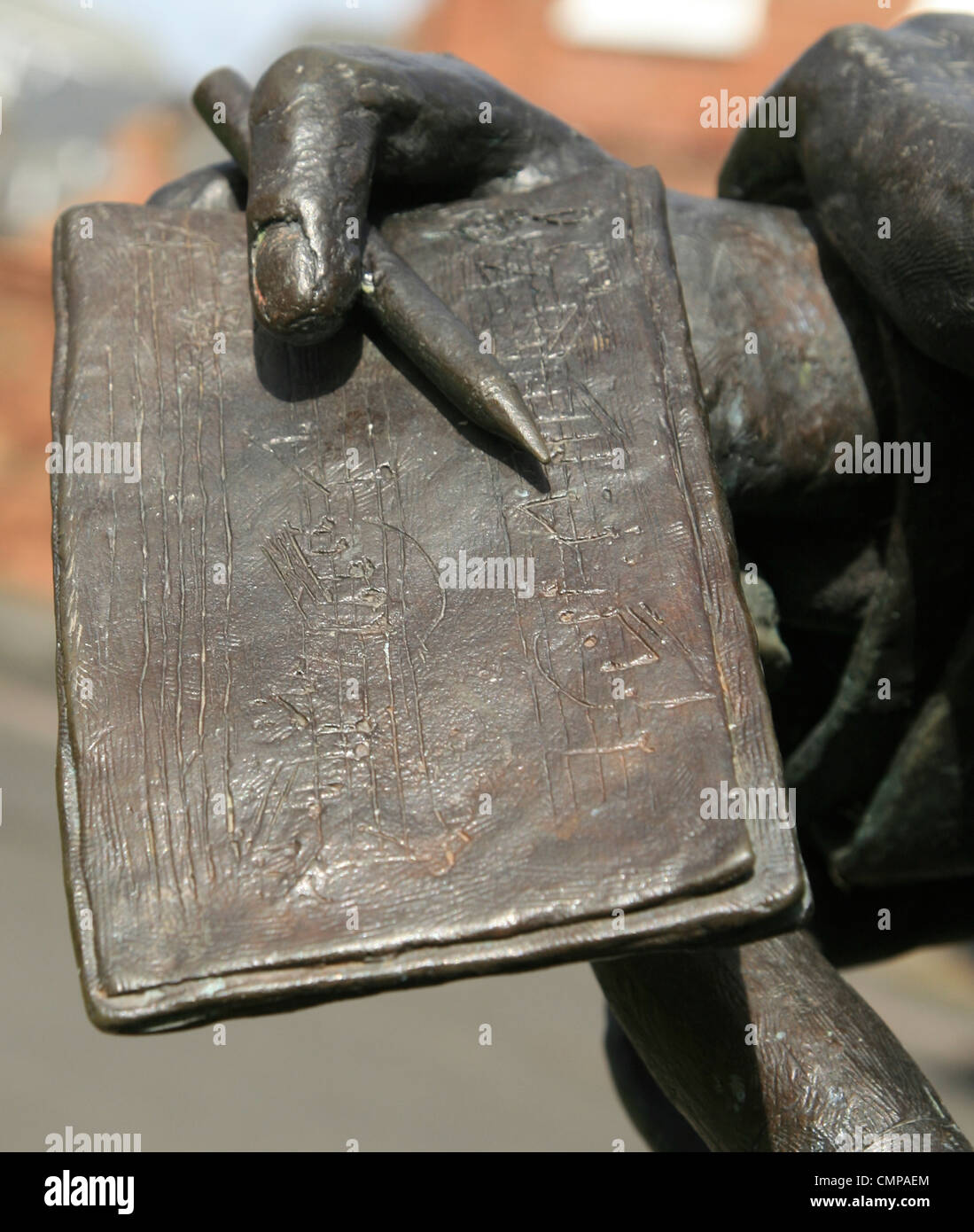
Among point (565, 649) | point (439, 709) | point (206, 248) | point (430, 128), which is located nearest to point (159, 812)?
point (439, 709)

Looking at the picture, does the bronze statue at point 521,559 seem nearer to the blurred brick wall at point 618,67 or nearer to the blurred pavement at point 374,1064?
the blurred pavement at point 374,1064

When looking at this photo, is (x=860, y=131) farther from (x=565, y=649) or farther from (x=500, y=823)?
(x=500, y=823)

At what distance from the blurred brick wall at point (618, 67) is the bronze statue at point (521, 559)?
26.9ft

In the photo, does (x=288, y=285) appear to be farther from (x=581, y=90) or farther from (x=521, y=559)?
(x=581, y=90)

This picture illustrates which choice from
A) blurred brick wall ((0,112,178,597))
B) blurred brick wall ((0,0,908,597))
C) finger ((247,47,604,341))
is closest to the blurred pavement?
finger ((247,47,604,341))

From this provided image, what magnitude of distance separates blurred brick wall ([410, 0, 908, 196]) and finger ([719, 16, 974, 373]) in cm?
811

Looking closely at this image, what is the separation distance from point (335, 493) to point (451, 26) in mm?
9754

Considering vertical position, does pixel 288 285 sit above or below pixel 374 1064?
above

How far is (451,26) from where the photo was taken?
33.2ft

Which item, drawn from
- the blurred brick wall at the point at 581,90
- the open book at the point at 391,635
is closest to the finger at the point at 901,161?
the open book at the point at 391,635

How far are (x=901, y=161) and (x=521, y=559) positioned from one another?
516 mm

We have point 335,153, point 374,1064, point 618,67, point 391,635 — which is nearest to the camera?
point 391,635

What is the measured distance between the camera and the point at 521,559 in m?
1.18

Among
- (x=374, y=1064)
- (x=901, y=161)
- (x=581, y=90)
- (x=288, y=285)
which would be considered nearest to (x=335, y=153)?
(x=288, y=285)
